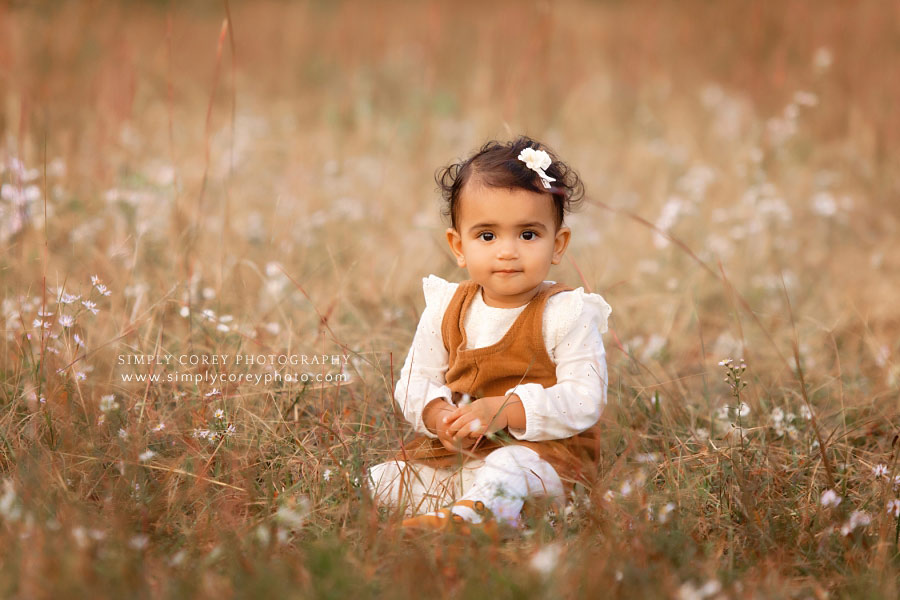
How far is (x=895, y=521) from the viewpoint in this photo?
2281mm

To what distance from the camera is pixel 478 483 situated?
2332 mm

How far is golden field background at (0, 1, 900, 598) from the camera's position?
205 cm

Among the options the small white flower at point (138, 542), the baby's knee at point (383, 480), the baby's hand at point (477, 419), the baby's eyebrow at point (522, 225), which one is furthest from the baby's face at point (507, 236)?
the small white flower at point (138, 542)

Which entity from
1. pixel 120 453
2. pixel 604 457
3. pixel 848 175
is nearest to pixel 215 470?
pixel 120 453

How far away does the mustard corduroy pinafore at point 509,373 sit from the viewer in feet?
8.10

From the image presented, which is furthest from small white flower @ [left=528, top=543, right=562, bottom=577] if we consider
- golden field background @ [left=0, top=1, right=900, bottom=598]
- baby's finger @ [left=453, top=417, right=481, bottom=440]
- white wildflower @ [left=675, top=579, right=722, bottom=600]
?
baby's finger @ [left=453, top=417, right=481, bottom=440]

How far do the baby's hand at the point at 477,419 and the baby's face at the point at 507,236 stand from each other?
316 millimetres

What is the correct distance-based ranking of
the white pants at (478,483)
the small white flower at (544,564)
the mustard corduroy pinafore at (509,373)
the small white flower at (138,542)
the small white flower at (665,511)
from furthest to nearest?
1. the mustard corduroy pinafore at (509,373)
2. the white pants at (478,483)
3. the small white flower at (665,511)
4. the small white flower at (138,542)
5. the small white flower at (544,564)

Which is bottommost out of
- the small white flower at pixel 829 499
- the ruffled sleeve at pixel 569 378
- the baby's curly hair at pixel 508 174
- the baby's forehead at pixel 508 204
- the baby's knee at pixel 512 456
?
the small white flower at pixel 829 499

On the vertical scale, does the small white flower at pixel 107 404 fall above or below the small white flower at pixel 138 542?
above

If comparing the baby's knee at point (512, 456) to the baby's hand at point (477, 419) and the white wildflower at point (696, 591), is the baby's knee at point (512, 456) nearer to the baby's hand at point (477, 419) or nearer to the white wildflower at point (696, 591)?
the baby's hand at point (477, 419)

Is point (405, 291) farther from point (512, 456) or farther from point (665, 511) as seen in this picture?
point (665, 511)

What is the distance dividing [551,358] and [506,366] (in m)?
0.13

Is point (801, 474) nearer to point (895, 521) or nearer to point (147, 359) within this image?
point (895, 521)
